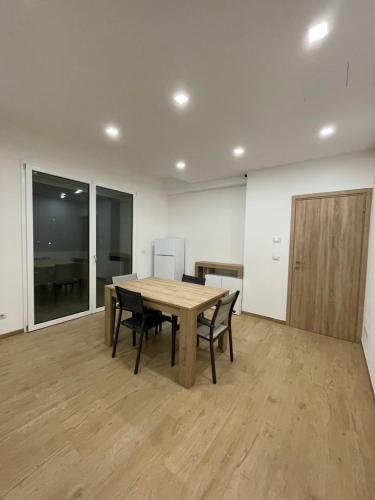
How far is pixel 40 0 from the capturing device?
3.89 ft

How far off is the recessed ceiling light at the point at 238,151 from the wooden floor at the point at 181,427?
2.78 meters

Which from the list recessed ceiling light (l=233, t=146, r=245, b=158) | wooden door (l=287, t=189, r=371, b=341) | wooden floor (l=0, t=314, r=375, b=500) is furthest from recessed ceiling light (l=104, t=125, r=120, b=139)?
wooden door (l=287, t=189, r=371, b=341)

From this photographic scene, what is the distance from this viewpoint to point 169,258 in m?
4.79

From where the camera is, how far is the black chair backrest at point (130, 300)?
7.26 feet

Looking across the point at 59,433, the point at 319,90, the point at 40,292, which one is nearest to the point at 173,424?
the point at 59,433

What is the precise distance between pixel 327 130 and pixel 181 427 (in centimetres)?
330

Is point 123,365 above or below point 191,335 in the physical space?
below

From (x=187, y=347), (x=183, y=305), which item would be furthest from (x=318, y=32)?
(x=187, y=347)

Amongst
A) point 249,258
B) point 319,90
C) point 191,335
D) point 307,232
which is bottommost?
point 191,335

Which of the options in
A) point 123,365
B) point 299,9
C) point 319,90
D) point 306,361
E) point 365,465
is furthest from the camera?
point 306,361

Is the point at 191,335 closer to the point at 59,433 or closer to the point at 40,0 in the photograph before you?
the point at 59,433

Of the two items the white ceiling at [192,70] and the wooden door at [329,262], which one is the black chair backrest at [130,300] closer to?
the white ceiling at [192,70]

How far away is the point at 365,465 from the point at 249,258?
2.87 meters

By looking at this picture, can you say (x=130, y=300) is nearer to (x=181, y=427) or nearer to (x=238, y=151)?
(x=181, y=427)
